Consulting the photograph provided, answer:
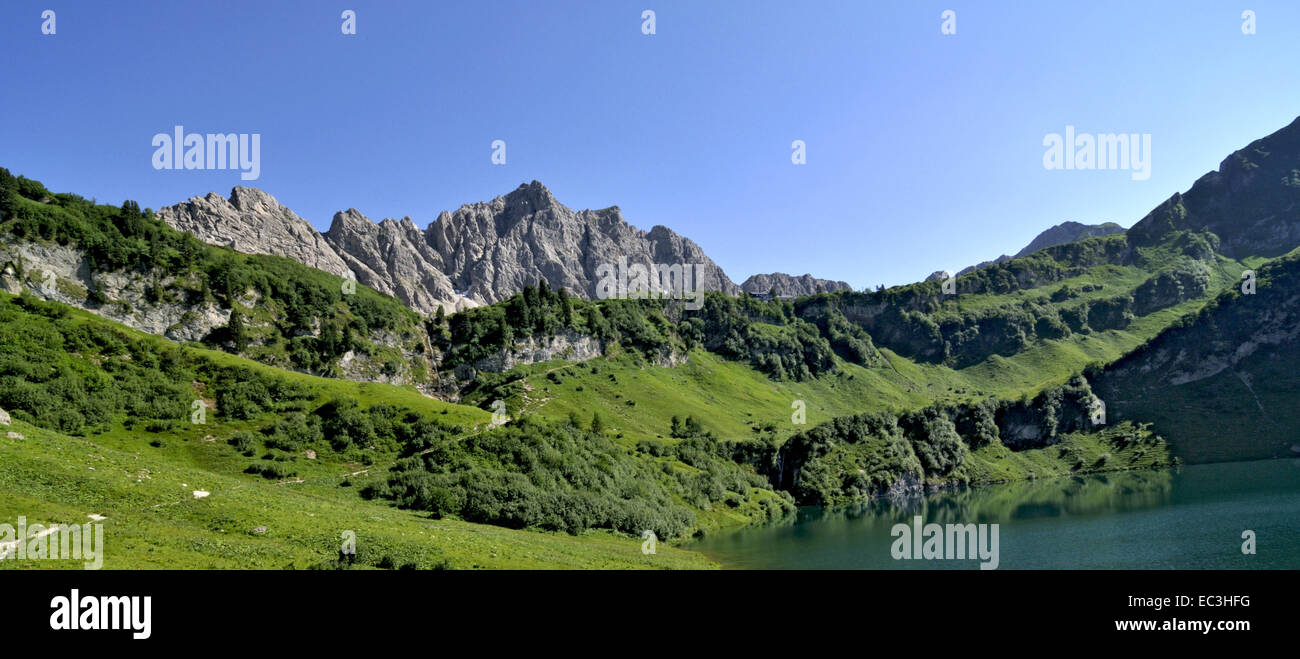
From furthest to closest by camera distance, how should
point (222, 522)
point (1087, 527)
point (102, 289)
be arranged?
point (102, 289) < point (1087, 527) < point (222, 522)

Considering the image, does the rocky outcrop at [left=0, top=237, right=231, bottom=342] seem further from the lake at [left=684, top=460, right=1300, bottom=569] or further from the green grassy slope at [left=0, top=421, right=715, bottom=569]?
the lake at [left=684, top=460, right=1300, bottom=569]

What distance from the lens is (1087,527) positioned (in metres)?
91.5

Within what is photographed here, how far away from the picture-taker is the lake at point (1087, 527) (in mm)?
68062

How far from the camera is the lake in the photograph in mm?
68062
